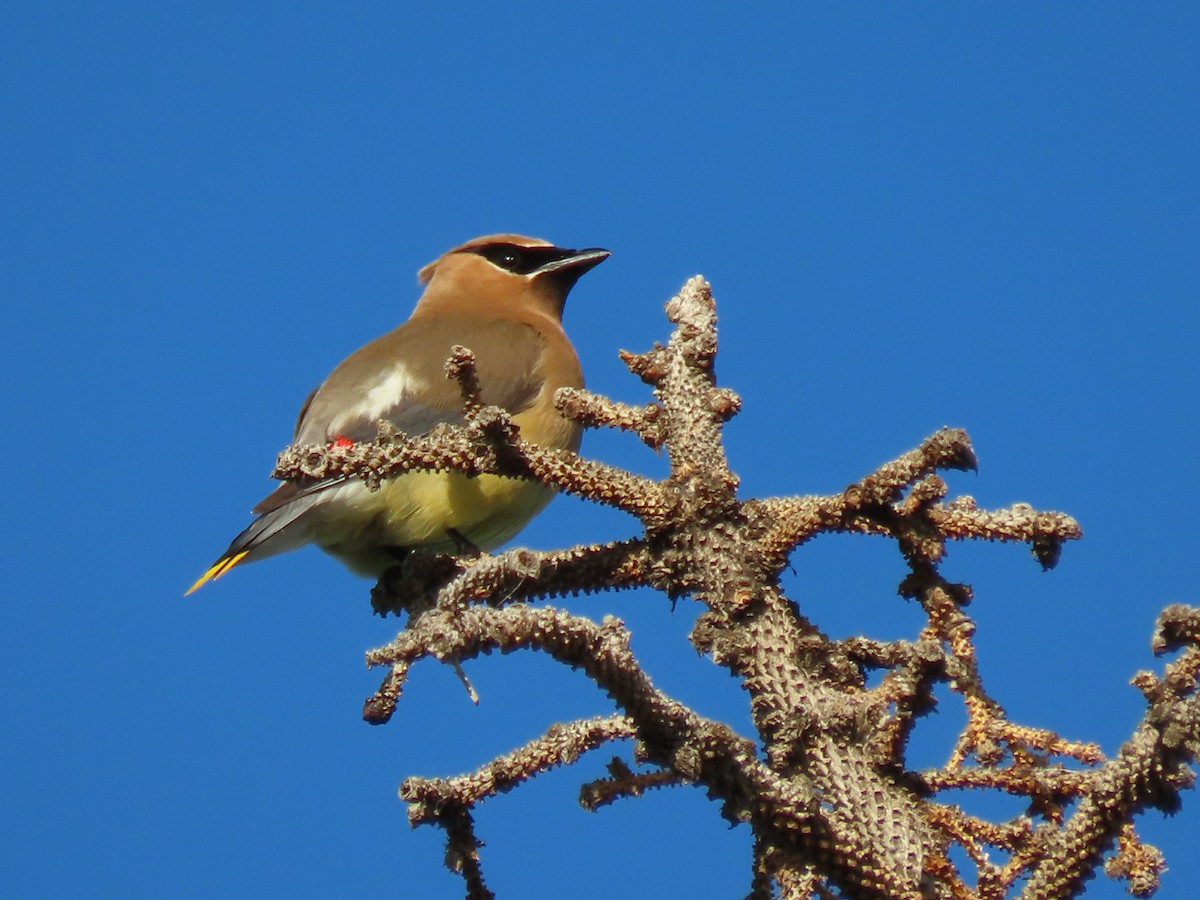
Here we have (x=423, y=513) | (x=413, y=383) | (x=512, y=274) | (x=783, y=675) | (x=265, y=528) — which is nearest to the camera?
(x=783, y=675)

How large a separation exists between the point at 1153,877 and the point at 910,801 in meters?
0.32

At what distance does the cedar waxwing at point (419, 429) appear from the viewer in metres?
4.58

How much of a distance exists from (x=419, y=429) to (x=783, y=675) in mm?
2993

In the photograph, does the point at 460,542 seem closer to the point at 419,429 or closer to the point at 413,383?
the point at 419,429

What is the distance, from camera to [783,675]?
6.45ft

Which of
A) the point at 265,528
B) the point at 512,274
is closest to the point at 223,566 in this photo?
the point at 265,528

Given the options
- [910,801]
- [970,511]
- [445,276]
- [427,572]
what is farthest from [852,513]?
[445,276]

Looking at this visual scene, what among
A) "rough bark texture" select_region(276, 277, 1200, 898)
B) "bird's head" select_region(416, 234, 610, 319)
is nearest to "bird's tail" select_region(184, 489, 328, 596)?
"bird's head" select_region(416, 234, 610, 319)

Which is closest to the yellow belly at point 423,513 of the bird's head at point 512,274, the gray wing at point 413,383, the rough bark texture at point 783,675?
the gray wing at point 413,383

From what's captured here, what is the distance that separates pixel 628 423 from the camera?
7.61ft

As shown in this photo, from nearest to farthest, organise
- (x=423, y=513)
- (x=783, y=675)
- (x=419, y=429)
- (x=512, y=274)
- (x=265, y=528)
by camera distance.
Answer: (x=783, y=675), (x=265, y=528), (x=423, y=513), (x=419, y=429), (x=512, y=274)

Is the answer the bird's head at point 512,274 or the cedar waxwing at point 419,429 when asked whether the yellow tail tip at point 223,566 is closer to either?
the cedar waxwing at point 419,429

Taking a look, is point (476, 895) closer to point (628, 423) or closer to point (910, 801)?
point (910, 801)

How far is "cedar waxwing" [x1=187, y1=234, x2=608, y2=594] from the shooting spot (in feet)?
15.0
